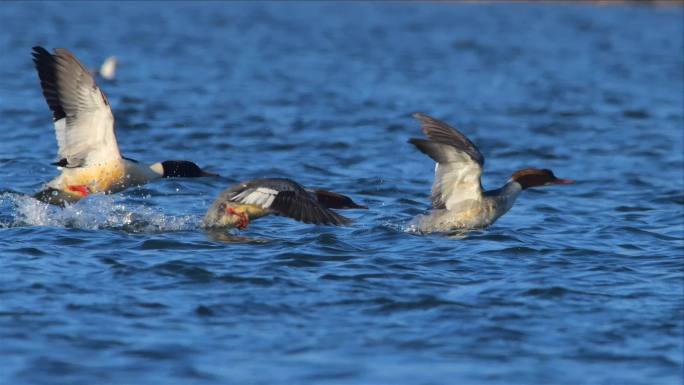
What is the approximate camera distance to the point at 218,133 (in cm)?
1827

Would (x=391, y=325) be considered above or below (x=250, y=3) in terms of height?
below

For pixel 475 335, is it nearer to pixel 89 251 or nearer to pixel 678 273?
pixel 678 273

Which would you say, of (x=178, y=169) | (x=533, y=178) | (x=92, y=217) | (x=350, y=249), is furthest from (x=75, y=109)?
(x=533, y=178)

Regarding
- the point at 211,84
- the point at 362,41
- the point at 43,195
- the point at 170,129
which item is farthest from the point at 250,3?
the point at 43,195

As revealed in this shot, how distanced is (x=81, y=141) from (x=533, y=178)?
14.2 feet

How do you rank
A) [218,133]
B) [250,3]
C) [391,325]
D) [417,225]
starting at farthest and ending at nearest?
[250,3] < [218,133] < [417,225] < [391,325]

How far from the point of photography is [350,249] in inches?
401

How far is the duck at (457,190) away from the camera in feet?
33.9

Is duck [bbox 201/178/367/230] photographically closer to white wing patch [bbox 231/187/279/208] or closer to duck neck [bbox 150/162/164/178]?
white wing patch [bbox 231/187/279/208]

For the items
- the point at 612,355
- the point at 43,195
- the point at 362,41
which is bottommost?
the point at 612,355

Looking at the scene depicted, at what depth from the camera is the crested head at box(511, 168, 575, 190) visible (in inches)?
450

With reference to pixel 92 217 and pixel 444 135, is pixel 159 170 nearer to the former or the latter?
pixel 92 217

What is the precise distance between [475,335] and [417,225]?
3646 millimetres

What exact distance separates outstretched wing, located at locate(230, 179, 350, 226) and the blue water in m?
0.33
